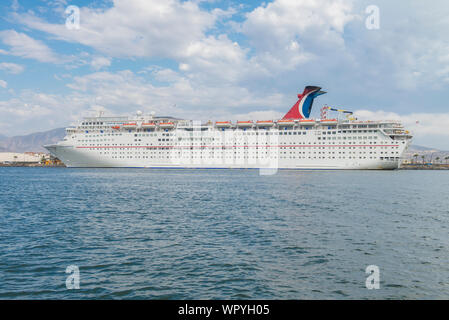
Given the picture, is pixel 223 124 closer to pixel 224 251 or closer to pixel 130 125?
pixel 130 125

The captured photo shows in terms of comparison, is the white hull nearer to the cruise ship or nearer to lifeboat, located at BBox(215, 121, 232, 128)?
the cruise ship

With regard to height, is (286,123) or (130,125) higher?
(130,125)

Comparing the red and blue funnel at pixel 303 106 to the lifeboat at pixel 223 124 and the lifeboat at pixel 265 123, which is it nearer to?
the lifeboat at pixel 265 123

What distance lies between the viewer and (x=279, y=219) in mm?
20484

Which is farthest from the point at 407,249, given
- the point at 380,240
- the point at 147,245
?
the point at 147,245

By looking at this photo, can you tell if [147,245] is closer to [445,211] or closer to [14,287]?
[14,287]

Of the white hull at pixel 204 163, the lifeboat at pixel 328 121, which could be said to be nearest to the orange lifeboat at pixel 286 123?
the lifeboat at pixel 328 121

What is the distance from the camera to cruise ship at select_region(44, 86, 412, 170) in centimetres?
7731

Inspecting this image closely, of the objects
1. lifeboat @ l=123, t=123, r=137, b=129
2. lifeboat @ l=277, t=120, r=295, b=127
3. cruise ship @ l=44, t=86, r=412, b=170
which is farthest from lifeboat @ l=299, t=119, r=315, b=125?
lifeboat @ l=123, t=123, r=137, b=129

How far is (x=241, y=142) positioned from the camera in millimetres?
86375

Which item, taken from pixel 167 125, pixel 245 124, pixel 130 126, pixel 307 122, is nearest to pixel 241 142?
pixel 245 124

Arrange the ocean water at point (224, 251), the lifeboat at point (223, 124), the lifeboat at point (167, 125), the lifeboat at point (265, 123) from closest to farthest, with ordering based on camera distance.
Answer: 1. the ocean water at point (224, 251)
2. the lifeboat at point (265, 123)
3. the lifeboat at point (223, 124)
4. the lifeboat at point (167, 125)

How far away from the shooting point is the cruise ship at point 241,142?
77312 millimetres

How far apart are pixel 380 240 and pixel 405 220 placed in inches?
256
